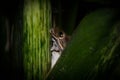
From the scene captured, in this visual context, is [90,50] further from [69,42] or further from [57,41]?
[57,41]

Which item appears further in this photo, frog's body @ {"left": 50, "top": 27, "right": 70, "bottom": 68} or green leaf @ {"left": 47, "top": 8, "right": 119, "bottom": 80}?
frog's body @ {"left": 50, "top": 27, "right": 70, "bottom": 68}

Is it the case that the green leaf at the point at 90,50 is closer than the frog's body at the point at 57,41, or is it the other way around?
the green leaf at the point at 90,50

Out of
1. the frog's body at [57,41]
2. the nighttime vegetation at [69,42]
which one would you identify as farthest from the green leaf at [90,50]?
the frog's body at [57,41]

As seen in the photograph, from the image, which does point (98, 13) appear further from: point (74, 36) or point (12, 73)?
point (12, 73)

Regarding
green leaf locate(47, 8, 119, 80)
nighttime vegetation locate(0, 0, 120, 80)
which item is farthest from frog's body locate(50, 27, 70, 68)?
green leaf locate(47, 8, 119, 80)

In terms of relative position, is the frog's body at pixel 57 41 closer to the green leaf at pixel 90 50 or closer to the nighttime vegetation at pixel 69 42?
the nighttime vegetation at pixel 69 42

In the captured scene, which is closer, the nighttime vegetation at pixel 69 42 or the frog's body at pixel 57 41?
the nighttime vegetation at pixel 69 42

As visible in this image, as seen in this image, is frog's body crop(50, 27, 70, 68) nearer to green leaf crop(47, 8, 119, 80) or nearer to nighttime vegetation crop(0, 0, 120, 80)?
nighttime vegetation crop(0, 0, 120, 80)

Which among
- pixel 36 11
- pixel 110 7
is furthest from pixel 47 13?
pixel 110 7
